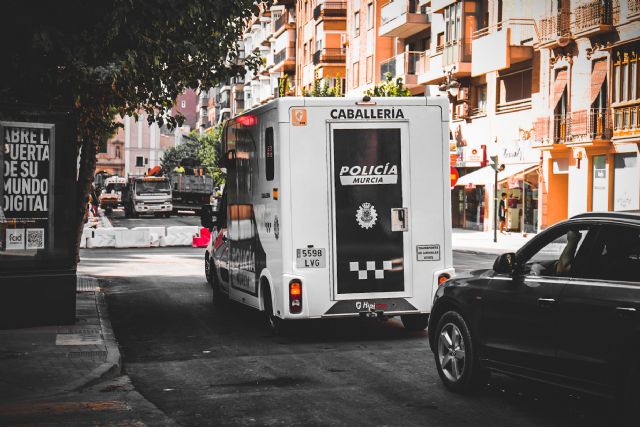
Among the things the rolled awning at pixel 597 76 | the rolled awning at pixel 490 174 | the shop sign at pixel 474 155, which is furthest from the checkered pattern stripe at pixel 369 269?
the shop sign at pixel 474 155

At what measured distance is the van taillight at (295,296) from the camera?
1080cm

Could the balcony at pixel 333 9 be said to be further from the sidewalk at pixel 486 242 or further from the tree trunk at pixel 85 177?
the tree trunk at pixel 85 177

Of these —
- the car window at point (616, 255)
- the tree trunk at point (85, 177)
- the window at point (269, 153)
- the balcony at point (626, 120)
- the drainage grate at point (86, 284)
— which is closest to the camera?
Result: the car window at point (616, 255)

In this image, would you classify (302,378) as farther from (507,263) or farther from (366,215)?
(366,215)

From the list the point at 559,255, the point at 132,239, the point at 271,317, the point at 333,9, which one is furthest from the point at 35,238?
the point at 333,9

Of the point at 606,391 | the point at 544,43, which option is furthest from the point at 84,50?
the point at 544,43

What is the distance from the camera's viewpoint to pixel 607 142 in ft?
109

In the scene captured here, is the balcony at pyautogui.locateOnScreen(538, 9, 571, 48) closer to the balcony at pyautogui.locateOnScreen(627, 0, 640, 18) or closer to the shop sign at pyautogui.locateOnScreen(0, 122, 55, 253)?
the balcony at pyautogui.locateOnScreen(627, 0, 640, 18)

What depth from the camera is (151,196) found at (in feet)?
184

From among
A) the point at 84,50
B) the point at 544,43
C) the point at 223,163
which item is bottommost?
the point at 223,163

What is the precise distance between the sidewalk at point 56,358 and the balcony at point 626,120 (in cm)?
2369

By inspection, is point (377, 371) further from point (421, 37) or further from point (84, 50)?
point (421, 37)

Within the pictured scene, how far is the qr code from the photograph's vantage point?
37.9ft

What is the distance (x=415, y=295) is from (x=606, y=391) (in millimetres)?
4969
